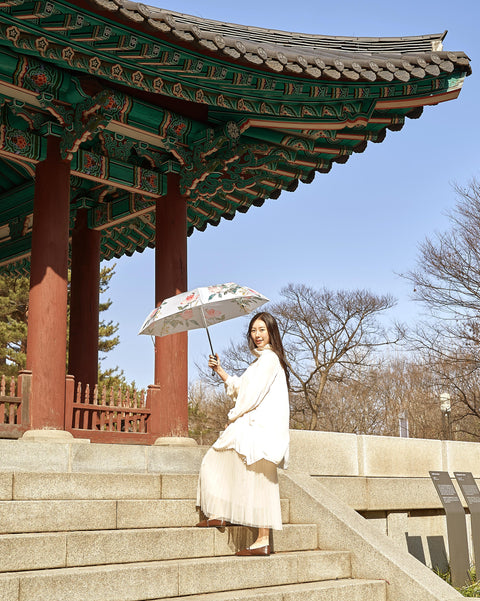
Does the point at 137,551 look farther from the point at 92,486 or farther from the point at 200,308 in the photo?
the point at 200,308

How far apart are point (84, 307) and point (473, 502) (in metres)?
6.03

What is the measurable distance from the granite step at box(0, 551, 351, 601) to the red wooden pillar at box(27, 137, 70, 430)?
10.3 ft

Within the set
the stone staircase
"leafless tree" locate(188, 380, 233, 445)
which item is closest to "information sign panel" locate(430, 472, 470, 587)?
the stone staircase

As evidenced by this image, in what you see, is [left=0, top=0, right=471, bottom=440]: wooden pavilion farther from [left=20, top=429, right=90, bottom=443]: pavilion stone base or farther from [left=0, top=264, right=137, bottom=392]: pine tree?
[left=0, top=264, right=137, bottom=392]: pine tree

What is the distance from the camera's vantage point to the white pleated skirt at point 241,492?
221 inches

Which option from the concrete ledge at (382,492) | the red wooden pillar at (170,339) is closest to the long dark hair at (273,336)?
the concrete ledge at (382,492)

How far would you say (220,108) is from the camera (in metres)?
9.35

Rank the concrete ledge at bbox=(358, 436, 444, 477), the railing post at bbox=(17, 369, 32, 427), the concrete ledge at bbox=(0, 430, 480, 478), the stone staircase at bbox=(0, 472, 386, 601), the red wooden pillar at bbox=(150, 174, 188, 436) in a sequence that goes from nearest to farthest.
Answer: the stone staircase at bbox=(0, 472, 386, 601), the concrete ledge at bbox=(0, 430, 480, 478), the railing post at bbox=(17, 369, 32, 427), the concrete ledge at bbox=(358, 436, 444, 477), the red wooden pillar at bbox=(150, 174, 188, 436)

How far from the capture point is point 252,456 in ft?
18.5

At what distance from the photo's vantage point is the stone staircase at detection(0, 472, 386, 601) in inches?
179

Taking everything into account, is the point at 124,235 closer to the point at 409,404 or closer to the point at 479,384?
the point at 479,384

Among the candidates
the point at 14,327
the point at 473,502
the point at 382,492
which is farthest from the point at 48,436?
the point at 14,327

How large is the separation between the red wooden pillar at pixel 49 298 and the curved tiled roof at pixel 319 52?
7.55 ft

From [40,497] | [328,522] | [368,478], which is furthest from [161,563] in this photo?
[368,478]
